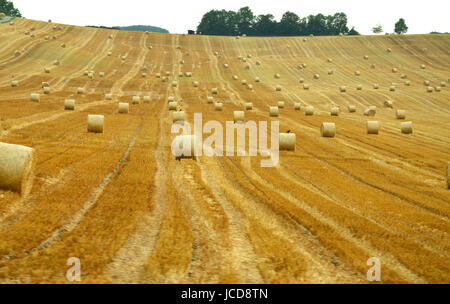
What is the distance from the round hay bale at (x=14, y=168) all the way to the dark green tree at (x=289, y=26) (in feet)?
418

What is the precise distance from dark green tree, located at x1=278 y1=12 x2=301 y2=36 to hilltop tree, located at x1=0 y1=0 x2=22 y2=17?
99.4 m

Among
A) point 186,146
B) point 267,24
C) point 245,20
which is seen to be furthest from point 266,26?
point 186,146

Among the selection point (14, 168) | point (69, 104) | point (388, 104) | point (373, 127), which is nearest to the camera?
point (14, 168)

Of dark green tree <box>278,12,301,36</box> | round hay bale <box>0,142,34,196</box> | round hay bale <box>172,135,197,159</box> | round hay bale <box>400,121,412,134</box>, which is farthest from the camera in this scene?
dark green tree <box>278,12,301,36</box>

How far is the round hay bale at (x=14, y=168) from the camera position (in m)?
8.96

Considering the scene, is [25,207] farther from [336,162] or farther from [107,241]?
[336,162]

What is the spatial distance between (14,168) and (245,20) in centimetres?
13457

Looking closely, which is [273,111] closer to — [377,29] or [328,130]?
[328,130]

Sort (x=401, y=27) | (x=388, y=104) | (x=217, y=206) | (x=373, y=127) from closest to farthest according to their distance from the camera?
(x=217, y=206) → (x=373, y=127) → (x=388, y=104) → (x=401, y=27)

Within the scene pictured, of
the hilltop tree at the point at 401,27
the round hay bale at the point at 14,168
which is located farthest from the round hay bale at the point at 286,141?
the hilltop tree at the point at 401,27

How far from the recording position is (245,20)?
135500mm

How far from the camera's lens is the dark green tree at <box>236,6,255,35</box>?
13300 centimetres

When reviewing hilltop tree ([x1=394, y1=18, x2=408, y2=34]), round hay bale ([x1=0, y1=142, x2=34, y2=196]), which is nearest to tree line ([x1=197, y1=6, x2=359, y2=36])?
hilltop tree ([x1=394, y1=18, x2=408, y2=34])

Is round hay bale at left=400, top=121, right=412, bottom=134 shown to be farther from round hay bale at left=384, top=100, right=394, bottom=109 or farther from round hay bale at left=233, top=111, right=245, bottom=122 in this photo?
round hay bale at left=384, top=100, right=394, bottom=109
